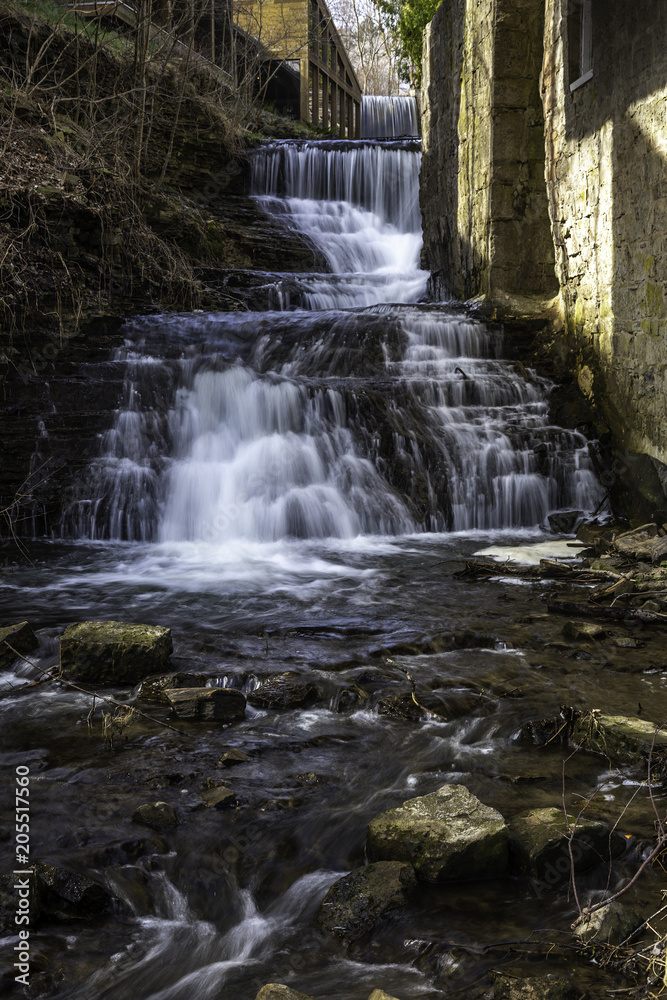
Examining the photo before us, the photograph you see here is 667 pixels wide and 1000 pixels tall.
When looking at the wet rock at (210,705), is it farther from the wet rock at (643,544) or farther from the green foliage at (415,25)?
the green foliage at (415,25)

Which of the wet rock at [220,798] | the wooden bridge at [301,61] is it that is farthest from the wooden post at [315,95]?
the wet rock at [220,798]

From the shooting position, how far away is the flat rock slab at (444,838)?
8.25ft

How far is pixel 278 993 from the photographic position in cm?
196

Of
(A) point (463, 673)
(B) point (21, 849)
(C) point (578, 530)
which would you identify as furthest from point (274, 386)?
(B) point (21, 849)

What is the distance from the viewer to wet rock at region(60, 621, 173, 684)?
13.5ft

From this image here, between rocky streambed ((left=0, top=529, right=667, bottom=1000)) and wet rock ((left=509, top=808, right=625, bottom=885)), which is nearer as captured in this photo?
rocky streambed ((left=0, top=529, right=667, bottom=1000))

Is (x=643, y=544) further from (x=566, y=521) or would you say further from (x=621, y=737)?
(x=621, y=737)

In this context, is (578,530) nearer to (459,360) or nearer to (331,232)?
(459,360)

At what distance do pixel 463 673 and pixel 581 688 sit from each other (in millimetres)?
594

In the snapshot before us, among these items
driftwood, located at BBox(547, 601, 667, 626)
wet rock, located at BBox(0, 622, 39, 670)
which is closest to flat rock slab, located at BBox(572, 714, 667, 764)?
driftwood, located at BBox(547, 601, 667, 626)

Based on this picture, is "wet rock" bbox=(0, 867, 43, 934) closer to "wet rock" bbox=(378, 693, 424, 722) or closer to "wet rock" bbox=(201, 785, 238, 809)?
"wet rock" bbox=(201, 785, 238, 809)

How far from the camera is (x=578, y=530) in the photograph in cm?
757

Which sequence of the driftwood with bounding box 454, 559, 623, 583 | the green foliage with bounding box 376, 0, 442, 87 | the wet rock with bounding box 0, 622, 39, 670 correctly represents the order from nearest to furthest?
the wet rock with bounding box 0, 622, 39, 670, the driftwood with bounding box 454, 559, 623, 583, the green foliage with bounding box 376, 0, 442, 87

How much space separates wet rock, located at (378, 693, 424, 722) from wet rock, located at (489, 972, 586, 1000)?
1697 millimetres
